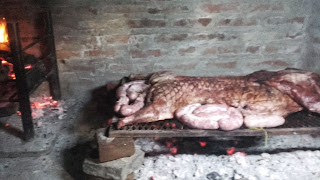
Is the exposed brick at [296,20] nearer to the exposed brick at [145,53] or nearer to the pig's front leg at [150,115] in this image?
the exposed brick at [145,53]

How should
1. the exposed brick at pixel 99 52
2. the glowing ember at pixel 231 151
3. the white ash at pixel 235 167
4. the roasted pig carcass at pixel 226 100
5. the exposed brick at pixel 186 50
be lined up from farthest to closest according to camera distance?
the exposed brick at pixel 186 50 → the exposed brick at pixel 99 52 → the glowing ember at pixel 231 151 → the white ash at pixel 235 167 → the roasted pig carcass at pixel 226 100

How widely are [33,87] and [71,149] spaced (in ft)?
3.68

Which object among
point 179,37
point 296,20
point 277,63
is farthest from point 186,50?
point 296,20

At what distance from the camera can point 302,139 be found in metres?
3.92

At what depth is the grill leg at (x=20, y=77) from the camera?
11.3 feet

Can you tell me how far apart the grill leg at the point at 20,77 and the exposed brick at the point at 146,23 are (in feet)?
6.14

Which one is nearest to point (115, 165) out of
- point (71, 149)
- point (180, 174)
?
point (180, 174)

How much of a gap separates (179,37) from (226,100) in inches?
74.5

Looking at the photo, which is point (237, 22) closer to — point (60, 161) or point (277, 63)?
point (277, 63)

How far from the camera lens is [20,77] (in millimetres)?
3604

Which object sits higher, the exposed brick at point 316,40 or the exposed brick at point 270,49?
the exposed brick at point 316,40

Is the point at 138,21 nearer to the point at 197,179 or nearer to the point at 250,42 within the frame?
the point at 250,42

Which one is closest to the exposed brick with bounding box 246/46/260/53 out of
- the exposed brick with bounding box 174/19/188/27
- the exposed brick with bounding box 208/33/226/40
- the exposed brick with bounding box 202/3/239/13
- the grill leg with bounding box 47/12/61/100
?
the exposed brick with bounding box 208/33/226/40

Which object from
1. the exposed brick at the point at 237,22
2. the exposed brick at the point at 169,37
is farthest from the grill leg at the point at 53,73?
the exposed brick at the point at 237,22
